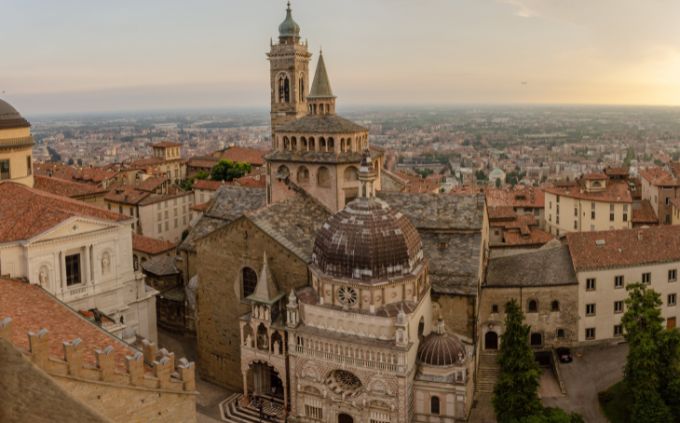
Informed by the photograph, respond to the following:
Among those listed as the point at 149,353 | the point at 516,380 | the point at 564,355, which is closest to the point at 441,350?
the point at 516,380

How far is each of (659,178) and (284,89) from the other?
48.1 m

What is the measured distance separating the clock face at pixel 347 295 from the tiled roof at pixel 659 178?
5643cm

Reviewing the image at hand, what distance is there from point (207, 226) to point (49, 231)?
691 inches

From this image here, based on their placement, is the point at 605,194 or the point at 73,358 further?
the point at 605,194

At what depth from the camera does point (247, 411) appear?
3931 centimetres

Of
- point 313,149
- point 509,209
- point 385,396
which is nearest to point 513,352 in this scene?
point 385,396

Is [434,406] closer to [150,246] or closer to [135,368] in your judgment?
[135,368]

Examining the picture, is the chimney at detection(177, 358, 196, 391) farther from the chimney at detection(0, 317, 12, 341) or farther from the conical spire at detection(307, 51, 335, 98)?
the conical spire at detection(307, 51, 335, 98)

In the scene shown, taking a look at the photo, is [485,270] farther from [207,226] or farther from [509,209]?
[509,209]

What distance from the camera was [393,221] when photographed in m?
36.2

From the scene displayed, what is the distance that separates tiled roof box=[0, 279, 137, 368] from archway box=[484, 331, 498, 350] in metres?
27.8

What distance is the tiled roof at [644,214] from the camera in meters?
75.4

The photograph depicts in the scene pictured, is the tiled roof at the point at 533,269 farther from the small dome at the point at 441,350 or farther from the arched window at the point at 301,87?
the arched window at the point at 301,87

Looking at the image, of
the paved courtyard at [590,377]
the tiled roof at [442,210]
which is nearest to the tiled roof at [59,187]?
the tiled roof at [442,210]
